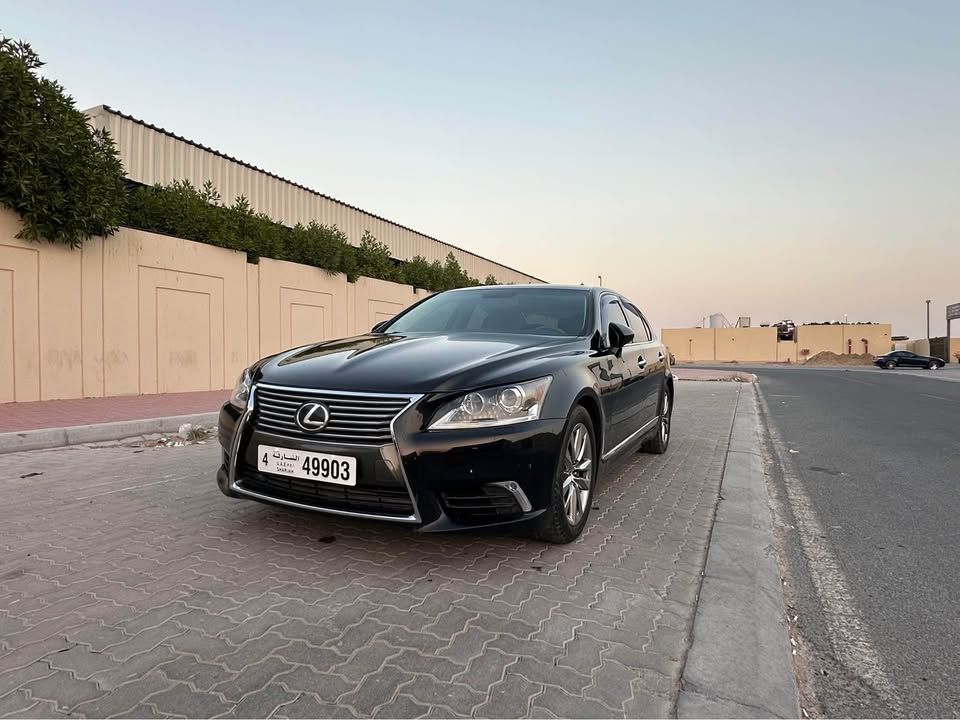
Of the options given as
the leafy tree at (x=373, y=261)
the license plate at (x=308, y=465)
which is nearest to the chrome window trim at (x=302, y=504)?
the license plate at (x=308, y=465)

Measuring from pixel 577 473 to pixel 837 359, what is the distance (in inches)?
2437

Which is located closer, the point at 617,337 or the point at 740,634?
the point at 740,634

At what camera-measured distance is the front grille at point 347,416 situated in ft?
8.75

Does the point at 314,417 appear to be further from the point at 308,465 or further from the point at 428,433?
the point at 428,433

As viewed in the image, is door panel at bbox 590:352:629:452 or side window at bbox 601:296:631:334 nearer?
door panel at bbox 590:352:629:452

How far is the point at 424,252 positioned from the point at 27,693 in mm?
24023

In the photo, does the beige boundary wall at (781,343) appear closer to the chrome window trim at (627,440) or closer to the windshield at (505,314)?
the chrome window trim at (627,440)

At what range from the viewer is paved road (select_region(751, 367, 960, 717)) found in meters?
2.02

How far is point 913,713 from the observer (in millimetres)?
1847

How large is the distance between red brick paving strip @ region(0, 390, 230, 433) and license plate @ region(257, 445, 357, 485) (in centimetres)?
516

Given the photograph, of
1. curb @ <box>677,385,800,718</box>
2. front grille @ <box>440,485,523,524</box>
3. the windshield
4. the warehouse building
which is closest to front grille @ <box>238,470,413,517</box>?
front grille @ <box>440,485,523,524</box>

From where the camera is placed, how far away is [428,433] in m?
2.64

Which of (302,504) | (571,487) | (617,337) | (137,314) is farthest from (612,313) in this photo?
(137,314)

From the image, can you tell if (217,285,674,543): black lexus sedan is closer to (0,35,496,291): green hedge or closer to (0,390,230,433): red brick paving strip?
(0,390,230,433): red brick paving strip
